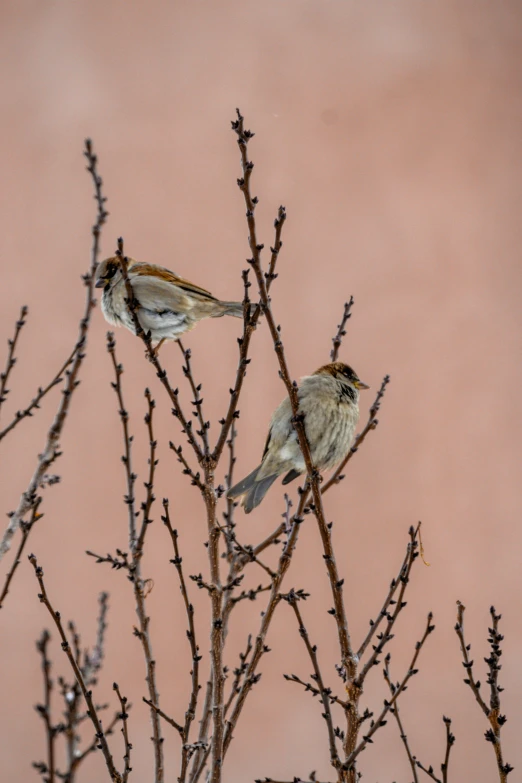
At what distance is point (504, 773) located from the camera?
160 centimetres

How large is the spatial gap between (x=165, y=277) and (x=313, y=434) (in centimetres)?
86

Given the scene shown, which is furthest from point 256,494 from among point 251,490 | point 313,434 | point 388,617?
point 388,617

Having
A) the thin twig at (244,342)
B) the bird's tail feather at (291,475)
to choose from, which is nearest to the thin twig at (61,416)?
the thin twig at (244,342)

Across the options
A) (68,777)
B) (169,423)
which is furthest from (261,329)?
(68,777)

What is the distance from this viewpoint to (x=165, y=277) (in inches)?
114

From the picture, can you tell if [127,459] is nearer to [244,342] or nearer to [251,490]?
[244,342]

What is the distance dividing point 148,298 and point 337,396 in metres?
0.81

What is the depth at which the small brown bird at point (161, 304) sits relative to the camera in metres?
2.77

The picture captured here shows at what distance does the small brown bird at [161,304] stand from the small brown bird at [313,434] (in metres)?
0.44

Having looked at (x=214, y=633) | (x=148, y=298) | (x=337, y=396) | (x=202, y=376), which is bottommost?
(x=214, y=633)

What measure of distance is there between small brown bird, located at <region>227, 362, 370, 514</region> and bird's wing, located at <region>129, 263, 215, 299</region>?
549mm

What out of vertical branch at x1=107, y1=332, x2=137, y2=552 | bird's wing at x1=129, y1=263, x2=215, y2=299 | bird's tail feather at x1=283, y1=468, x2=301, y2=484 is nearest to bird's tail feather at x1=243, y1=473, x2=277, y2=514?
bird's tail feather at x1=283, y1=468, x2=301, y2=484

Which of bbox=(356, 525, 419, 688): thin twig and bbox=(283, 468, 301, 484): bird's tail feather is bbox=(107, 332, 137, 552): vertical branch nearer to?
bbox=(356, 525, 419, 688): thin twig

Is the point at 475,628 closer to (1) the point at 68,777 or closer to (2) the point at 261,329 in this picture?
(2) the point at 261,329
